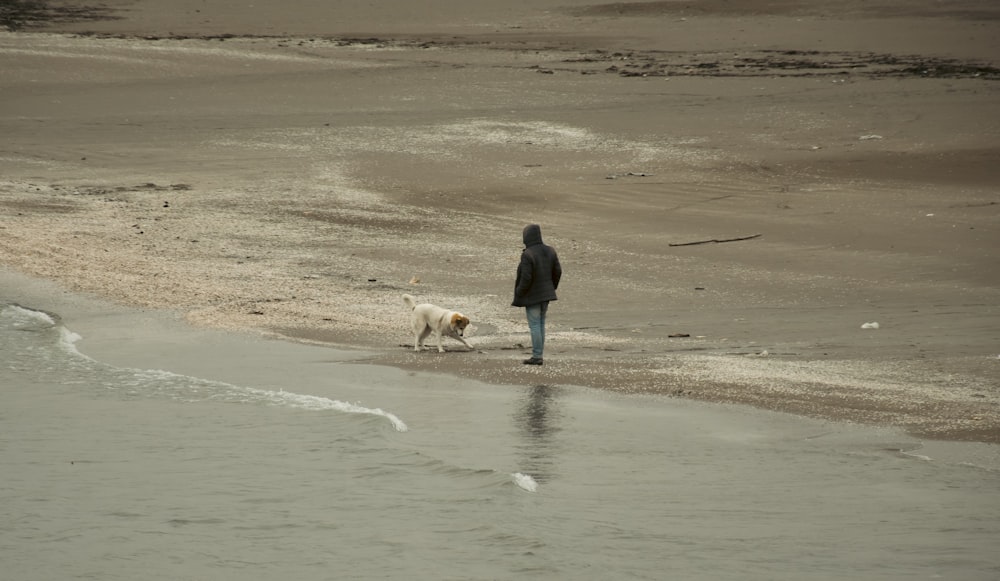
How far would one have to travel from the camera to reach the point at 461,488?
377 inches

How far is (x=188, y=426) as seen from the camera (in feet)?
38.0

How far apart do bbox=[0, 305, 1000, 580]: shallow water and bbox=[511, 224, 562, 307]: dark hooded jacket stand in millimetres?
1098

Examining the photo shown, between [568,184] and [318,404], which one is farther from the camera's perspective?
[568,184]

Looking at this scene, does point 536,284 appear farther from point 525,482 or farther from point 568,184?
point 568,184

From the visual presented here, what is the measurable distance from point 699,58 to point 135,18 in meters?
14.8

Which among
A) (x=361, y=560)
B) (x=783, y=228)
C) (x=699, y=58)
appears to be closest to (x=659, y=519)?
(x=361, y=560)

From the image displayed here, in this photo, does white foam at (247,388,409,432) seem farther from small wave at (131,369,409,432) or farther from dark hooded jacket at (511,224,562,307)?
dark hooded jacket at (511,224,562,307)

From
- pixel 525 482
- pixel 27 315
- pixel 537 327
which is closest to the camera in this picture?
pixel 525 482

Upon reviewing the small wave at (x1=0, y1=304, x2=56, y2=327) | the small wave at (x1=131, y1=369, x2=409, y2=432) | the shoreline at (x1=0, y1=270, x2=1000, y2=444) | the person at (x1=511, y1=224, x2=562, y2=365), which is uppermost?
the person at (x1=511, y1=224, x2=562, y2=365)

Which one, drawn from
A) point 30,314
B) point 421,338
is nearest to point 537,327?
point 421,338

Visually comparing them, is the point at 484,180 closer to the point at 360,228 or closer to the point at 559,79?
the point at 360,228

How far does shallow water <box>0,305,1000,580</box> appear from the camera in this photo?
8289 mm

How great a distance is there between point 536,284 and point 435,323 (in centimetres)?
120

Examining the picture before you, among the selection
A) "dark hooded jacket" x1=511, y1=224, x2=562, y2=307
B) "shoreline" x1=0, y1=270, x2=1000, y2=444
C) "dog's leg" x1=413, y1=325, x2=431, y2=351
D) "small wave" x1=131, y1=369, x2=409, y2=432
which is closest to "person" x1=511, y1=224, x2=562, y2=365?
"dark hooded jacket" x1=511, y1=224, x2=562, y2=307
